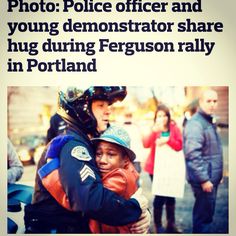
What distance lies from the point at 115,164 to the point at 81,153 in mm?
270

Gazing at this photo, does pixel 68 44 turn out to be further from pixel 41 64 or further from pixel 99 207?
pixel 99 207

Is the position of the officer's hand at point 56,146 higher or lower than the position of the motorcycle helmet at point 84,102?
lower

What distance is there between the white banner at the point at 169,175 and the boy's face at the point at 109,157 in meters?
0.27

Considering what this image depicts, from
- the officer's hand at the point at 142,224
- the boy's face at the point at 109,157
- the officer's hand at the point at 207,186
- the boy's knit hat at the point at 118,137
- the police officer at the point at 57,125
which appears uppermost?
the police officer at the point at 57,125

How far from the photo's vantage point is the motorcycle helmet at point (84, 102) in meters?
3.68

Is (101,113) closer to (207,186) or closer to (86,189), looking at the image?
(86,189)

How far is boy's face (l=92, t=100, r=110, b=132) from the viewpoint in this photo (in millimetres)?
3701

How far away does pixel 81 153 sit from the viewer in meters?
3.65

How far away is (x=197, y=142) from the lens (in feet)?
12.2

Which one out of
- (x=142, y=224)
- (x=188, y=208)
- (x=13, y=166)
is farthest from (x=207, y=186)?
(x=13, y=166)

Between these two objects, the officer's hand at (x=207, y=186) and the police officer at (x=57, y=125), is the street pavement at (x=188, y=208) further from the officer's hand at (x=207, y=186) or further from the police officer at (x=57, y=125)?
the police officer at (x=57, y=125)

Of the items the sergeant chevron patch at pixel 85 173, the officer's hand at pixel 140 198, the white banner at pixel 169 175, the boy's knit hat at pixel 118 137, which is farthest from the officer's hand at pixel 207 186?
the sergeant chevron patch at pixel 85 173

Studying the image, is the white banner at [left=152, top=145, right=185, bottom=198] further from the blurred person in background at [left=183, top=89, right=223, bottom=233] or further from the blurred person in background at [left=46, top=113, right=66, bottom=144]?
the blurred person in background at [left=46, top=113, right=66, bottom=144]

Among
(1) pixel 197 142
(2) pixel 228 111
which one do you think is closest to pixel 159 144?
(1) pixel 197 142
